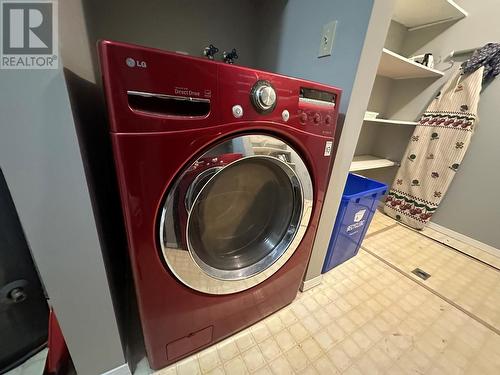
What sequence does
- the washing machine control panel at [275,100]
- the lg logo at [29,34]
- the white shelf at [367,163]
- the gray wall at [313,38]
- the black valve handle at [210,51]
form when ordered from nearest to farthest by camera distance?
the lg logo at [29,34]
the washing machine control panel at [275,100]
the gray wall at [313,38]
the black valve handle at [210,51]
the white shelf at [367,163]

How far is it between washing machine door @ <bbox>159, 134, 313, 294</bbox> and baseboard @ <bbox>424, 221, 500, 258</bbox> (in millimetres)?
1796

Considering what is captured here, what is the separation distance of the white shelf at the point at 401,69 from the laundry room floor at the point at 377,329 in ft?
4.28

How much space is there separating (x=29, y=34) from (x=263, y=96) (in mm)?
443

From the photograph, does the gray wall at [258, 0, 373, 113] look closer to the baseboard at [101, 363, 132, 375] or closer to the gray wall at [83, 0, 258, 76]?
the gray wall at [83, 0, 258, 76]

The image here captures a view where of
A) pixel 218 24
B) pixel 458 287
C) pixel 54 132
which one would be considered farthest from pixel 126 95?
pixel 458 287

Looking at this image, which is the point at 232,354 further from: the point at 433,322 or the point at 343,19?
the point at 343,19

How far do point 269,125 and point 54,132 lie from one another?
0.45 m

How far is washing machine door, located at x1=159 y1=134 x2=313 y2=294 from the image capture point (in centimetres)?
49

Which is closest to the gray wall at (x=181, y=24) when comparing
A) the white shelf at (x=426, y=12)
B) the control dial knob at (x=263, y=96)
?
the control dial knob at (x=263, y=96)

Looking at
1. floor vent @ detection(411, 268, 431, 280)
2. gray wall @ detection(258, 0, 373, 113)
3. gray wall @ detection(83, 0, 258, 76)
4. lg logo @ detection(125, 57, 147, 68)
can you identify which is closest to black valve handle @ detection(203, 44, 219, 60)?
gray wall @ detection(83, 0, 258, 76)

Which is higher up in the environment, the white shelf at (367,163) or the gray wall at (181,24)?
the gray wall at (181,24)

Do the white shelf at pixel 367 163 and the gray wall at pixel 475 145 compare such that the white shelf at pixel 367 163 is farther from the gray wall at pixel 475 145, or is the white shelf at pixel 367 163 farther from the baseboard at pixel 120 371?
the baseboard at pixel 120 371

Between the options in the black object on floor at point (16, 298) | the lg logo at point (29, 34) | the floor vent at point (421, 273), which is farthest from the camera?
the floor vent at point (421, 273)

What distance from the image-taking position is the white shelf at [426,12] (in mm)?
1372
